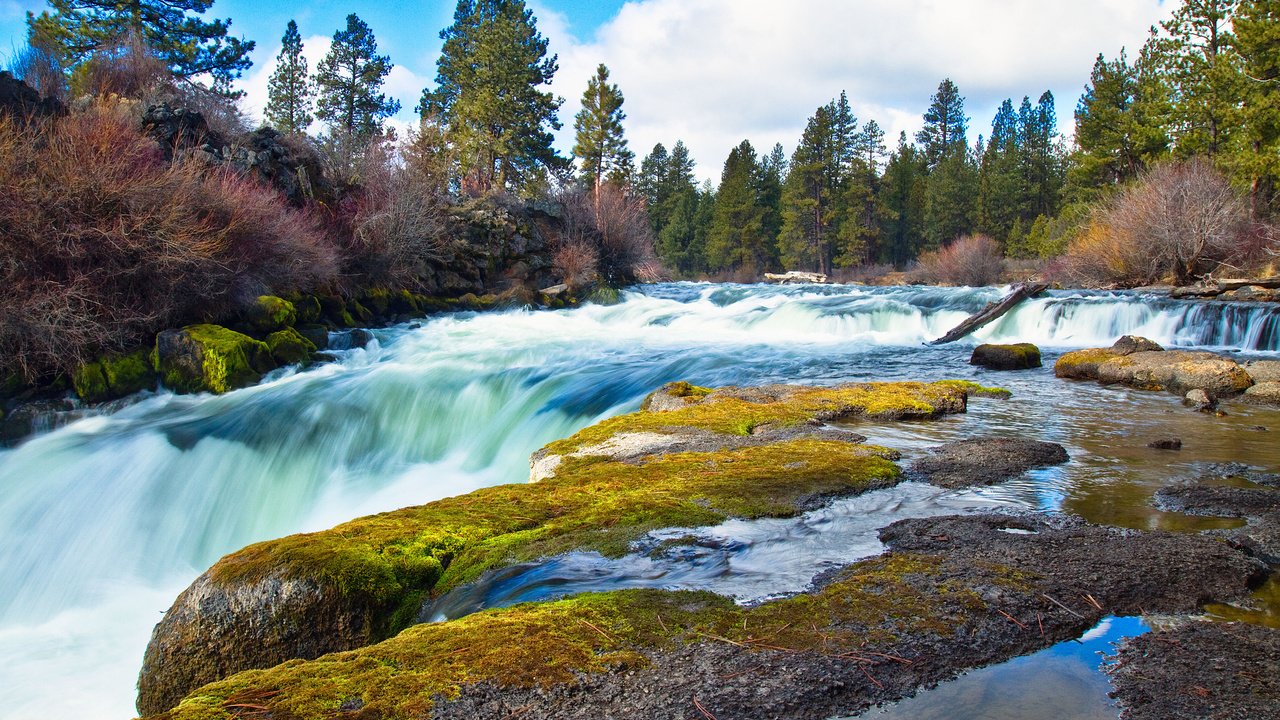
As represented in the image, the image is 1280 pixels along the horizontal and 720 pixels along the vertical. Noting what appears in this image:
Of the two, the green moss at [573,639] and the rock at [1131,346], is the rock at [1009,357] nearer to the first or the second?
the rock at [1131,346]

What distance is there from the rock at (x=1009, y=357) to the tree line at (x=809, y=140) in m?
24.8

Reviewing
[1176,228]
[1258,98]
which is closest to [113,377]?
[1176,228]

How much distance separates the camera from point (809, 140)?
7112 cm

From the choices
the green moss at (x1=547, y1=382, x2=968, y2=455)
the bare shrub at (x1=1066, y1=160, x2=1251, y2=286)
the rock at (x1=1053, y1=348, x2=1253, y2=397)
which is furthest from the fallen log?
the green moss at (x1=547, y1=382, x2=968, y2=455)

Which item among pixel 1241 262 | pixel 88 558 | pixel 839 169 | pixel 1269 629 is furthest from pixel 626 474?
pixel 839 169

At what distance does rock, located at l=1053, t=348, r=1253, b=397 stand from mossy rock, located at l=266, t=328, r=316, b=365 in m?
15.4

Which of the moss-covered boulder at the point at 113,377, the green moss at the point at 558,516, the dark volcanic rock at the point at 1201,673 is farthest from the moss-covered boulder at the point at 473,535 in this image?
the moss-covered boulder at the point at 113,377

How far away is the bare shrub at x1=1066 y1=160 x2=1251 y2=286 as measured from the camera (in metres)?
25.0

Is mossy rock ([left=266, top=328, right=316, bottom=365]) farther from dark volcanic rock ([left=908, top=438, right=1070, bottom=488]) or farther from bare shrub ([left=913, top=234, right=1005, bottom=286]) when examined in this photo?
bare shrub ([left=913, top=234, right=1005, bottom=286])

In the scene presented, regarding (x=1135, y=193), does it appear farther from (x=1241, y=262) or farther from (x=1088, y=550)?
(x=1088, y=550)

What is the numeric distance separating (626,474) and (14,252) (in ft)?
44.3

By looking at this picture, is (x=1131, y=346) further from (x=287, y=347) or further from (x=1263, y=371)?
(x=287, y=347)

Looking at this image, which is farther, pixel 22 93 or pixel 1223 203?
pixel 1223 203

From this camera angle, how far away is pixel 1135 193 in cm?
2756
